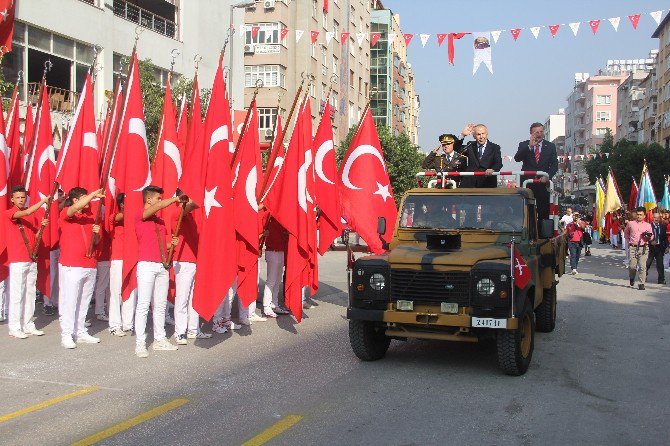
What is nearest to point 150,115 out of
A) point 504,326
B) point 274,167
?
point 274,167

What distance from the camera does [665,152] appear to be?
2395 inches

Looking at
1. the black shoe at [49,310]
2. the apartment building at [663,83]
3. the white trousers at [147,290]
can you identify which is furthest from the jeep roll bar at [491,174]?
the apartment building at [663,83]

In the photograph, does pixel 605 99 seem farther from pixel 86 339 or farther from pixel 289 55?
pixel 86 339

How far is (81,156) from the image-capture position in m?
9.77

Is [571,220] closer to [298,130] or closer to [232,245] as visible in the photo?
[298,130]

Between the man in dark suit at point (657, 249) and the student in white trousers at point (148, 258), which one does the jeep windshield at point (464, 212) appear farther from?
the man in dark suit at point (657, 249)

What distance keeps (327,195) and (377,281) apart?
141 inches

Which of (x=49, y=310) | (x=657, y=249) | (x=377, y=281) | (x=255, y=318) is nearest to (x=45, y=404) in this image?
(x=377, y=281)

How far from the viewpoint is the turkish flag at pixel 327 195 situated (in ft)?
36.5

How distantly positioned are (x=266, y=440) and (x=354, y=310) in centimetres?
272

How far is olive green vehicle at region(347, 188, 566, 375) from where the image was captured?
7375 mm

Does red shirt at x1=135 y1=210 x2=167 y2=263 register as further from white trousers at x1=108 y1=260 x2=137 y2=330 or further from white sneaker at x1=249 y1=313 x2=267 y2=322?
white sneaker at x1=249 y1=313 x2=267 y2=322

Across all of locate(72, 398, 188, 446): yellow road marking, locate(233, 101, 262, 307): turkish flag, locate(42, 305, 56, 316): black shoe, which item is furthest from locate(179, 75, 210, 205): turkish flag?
locate(42, 305, 56, 316): black shoe

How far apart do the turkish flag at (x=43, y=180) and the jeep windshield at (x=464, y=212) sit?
503 centimetres
